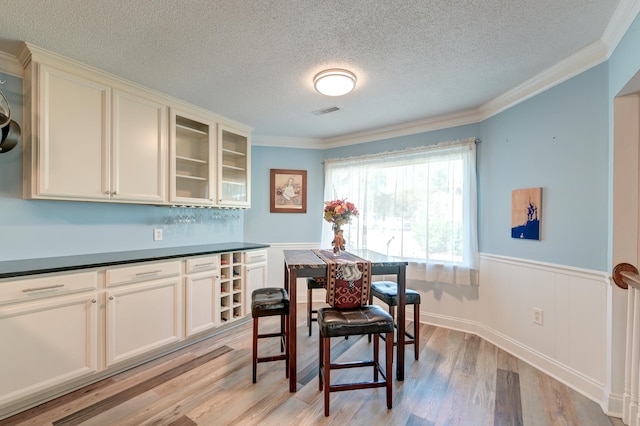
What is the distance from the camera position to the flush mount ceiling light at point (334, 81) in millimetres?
2201

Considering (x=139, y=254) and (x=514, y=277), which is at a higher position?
(x=139, y=254)

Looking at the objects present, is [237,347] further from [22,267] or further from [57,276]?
[22,267]

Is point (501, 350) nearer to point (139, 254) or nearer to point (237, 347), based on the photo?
point (237, 347)

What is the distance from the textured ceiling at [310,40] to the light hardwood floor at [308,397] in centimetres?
248

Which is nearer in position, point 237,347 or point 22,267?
point 22,267

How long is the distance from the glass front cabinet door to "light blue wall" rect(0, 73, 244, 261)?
755 mm

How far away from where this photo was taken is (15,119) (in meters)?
2.09

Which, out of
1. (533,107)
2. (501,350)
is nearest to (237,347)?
(501,350)

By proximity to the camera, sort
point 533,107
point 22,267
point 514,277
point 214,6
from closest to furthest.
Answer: point 214,6 → point 22,267 → point 533,107 → point 514,277

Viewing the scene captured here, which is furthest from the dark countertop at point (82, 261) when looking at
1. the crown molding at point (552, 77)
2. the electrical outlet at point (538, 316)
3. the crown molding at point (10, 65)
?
the crown molding at point (552, 77)

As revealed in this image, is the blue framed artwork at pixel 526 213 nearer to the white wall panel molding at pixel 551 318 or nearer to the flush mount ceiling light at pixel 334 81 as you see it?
the white wall panel molding at pixel 551 318

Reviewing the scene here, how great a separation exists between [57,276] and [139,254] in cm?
66

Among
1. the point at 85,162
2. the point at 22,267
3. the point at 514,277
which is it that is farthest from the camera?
the point at 514,277

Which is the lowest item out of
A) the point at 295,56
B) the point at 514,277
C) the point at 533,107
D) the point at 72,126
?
the point at 514,277
